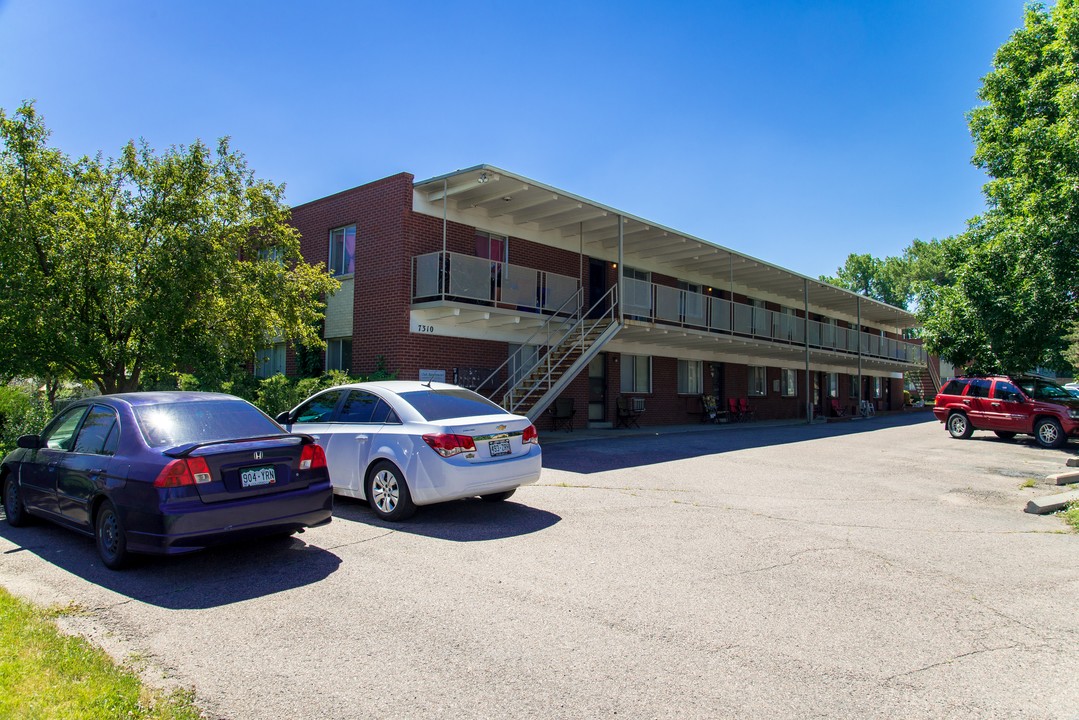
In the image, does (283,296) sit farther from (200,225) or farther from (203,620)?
(203,620)

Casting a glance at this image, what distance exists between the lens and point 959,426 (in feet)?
66.5

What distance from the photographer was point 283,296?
1316 cm

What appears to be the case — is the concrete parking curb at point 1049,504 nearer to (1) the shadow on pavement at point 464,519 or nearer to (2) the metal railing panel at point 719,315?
(1) the shadow on pavement at point 464,519

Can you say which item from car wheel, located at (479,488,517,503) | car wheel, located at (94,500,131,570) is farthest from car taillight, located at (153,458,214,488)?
→ car wheel, located at (479,488,517,503)

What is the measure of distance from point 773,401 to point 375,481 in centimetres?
2544

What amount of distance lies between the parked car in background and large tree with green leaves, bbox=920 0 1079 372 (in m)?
18.1

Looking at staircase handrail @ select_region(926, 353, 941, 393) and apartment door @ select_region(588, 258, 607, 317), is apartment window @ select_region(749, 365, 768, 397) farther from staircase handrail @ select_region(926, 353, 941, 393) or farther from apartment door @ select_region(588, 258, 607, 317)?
staircase handrail @ select_region(926, 353, 941, 393)

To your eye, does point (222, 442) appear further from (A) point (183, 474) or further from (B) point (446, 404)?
(B) point (446, 404)

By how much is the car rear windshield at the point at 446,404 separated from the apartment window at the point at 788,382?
25.4m

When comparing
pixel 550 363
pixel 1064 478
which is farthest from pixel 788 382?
pixel 1064 478

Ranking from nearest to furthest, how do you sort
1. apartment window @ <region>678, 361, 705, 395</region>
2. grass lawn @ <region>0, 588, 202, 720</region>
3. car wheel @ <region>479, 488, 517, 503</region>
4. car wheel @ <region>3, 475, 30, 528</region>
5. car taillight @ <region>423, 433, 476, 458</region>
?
grass lawn @ <region>0, 588, 202, 720</region>, car wheel @ <region>3, 475, 30, 528</region>, car taillight @ <region>423, 433, 476, 458</region>, car wheel @ <region>479, 488, 517, 503</region>, apartment window @ <region>678, 361, 705, 395</region>

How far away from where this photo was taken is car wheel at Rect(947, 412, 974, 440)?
65.8 feet

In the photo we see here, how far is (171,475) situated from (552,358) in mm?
12706

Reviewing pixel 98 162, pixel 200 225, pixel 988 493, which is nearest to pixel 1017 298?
pixel 988 493
